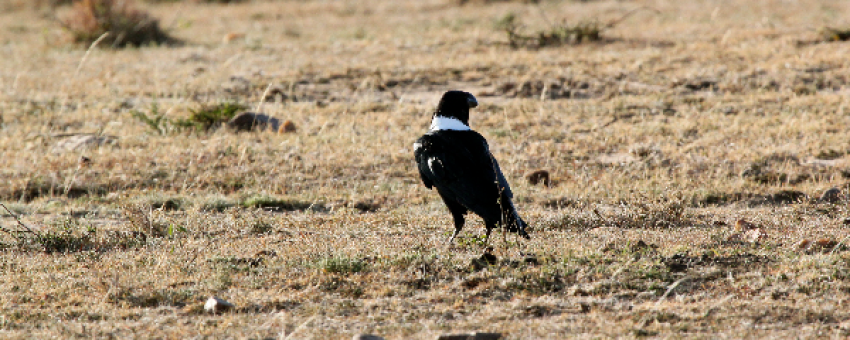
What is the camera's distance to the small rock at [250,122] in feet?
32.5

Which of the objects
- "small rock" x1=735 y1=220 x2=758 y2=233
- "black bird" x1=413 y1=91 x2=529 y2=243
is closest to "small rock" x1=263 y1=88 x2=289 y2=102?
"black bird" x1=413 y1=91 x2=529 y2=243

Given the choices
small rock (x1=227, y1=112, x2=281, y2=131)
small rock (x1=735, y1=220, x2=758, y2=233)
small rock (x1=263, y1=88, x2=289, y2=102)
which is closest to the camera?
small rock (x1=735, y1=220, x2=758, y2=233)

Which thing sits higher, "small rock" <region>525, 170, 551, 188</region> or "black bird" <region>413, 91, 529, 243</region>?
"black bird" <region>413, 91, 529, 243</region>

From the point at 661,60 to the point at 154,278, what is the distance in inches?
351

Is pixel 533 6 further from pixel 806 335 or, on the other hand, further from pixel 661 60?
pixel 806 335

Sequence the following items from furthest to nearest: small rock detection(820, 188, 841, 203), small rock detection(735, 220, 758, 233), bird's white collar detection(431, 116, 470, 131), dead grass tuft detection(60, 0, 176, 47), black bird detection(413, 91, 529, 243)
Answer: dead grass tuft detection(60, 0, 176, 47) → small rock detection(820, 188, 841, 203) → bird's white collar detection(431, 116, 470, 131) → small rock detection(735, 220, 758, 233) → black bird detection(413, 91, 529, 243)

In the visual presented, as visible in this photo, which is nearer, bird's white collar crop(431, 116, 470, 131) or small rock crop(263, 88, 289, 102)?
bird's white collar crop(431, 116, 470, 131)

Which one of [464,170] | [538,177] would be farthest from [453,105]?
[538,177]

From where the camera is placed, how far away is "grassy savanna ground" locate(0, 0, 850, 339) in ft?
15.1

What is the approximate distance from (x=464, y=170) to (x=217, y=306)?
1.77 metres

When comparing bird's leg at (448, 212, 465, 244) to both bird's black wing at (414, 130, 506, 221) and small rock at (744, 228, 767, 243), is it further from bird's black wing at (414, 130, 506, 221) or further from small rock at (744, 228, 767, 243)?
small rock at (744, 228, 767, 243)

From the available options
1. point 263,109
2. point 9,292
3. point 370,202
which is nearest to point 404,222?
point 370,202

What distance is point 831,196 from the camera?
23.9 ft

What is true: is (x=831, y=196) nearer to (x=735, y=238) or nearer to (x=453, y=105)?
(x=735, y=238)
